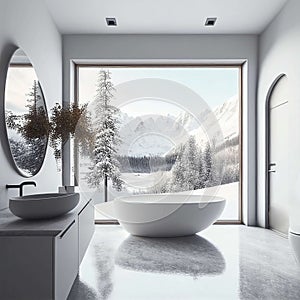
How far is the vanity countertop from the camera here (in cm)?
186

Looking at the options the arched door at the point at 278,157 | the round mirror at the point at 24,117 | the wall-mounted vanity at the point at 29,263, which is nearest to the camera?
the wall-mounted vanity at the point at 29,263

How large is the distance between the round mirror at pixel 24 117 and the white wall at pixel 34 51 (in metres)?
0.07

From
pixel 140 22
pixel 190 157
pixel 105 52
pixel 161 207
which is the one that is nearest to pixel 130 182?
pixel 190 157

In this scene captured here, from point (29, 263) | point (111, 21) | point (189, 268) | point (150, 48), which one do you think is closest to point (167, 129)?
point (150, 48)

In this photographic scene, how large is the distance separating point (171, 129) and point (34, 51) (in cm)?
273

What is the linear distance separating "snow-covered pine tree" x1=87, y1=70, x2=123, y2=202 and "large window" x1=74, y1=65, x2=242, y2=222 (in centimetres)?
3

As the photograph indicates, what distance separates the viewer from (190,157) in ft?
19.1

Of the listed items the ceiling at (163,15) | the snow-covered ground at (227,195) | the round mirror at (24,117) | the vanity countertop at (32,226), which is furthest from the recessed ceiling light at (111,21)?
the vanity countertop at (32,226)

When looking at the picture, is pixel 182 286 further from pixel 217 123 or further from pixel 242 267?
pixel 217 123

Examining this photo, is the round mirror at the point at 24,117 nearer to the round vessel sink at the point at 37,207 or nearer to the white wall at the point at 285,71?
the round vessel sink at the point at 37,207

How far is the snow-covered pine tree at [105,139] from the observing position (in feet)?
18.8

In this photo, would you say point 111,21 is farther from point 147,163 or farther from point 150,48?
point 147,163

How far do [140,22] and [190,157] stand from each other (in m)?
2.28

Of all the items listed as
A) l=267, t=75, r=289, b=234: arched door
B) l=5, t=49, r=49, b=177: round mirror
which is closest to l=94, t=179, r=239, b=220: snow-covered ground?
l=267, t=75, r=289, b=234: arched door
